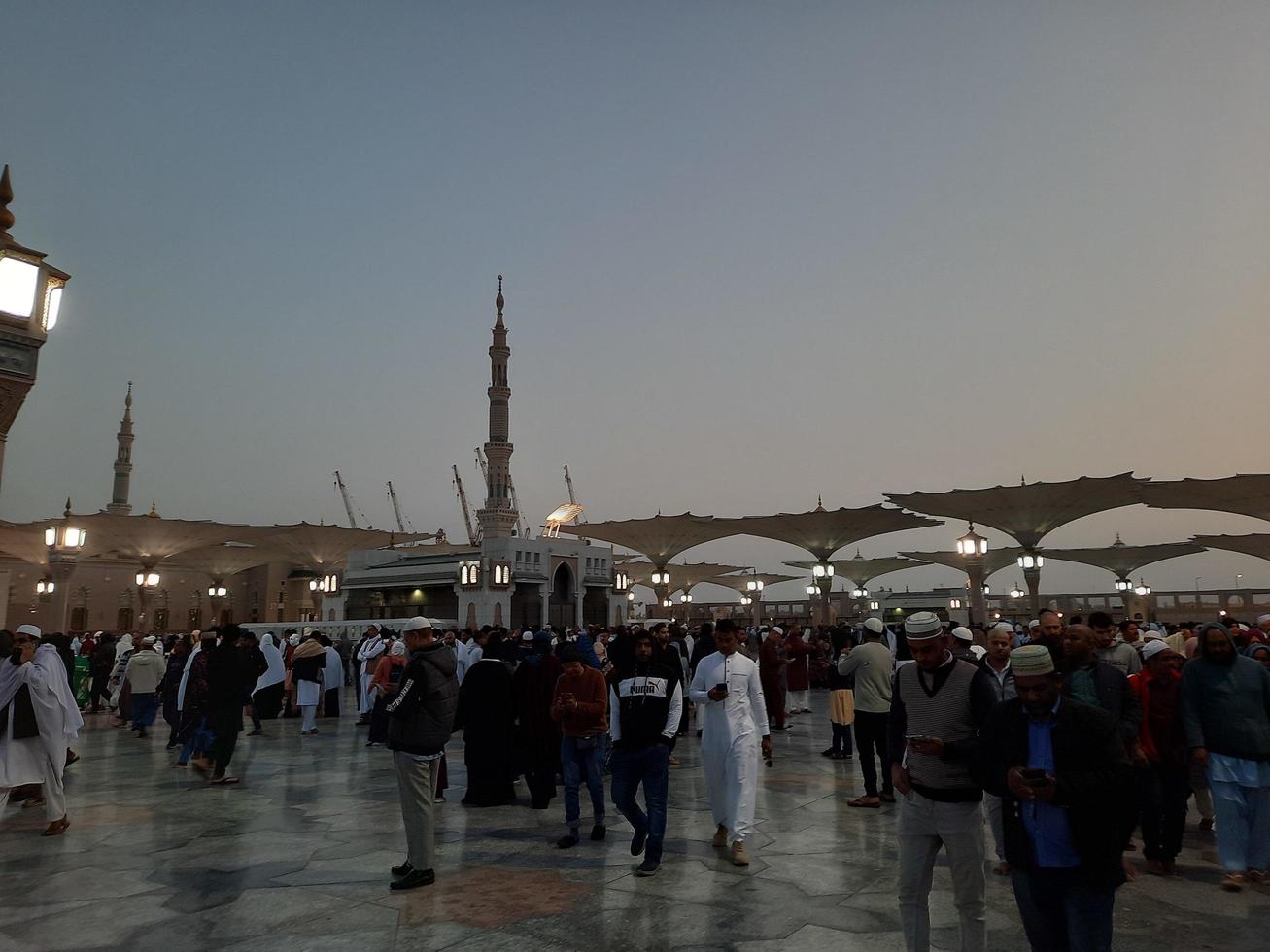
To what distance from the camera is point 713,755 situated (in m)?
5.98

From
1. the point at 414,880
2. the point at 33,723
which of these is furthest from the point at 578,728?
the point at 33,723

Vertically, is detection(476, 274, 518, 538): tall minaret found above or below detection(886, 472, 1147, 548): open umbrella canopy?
above

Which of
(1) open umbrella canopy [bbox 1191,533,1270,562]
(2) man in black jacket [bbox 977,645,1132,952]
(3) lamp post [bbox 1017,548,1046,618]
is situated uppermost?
(1) open umbrella canopy [bbox 1191,533,1270,562]

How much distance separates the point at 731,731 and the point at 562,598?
155 feet

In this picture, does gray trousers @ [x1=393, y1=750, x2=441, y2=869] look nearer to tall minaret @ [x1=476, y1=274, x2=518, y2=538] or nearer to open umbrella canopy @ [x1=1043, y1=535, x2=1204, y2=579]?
open umbrella canopy @ [x1=1043, y1=535, x2=1204, y2=579]

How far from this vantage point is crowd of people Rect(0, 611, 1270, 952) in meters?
2.89

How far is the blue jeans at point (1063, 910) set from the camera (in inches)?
110

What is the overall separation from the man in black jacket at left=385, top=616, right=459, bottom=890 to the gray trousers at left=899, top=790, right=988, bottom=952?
3.02 m

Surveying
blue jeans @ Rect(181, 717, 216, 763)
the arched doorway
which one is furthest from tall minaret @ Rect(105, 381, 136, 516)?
blue jeans @ Rect(181, 717, 216, 763)

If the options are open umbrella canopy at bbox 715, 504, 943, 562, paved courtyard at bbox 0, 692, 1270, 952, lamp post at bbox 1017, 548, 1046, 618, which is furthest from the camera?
open umbrella canopy at bbox 715, 504, 943, 562

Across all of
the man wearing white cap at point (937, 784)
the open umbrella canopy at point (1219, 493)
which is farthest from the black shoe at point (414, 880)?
the open umbrella canopy at point (1219, 493)

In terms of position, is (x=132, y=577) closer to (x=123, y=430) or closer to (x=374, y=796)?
(x=123, y=430)

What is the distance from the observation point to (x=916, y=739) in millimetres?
3676

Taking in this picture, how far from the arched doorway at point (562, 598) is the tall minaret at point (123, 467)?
41149 mm
